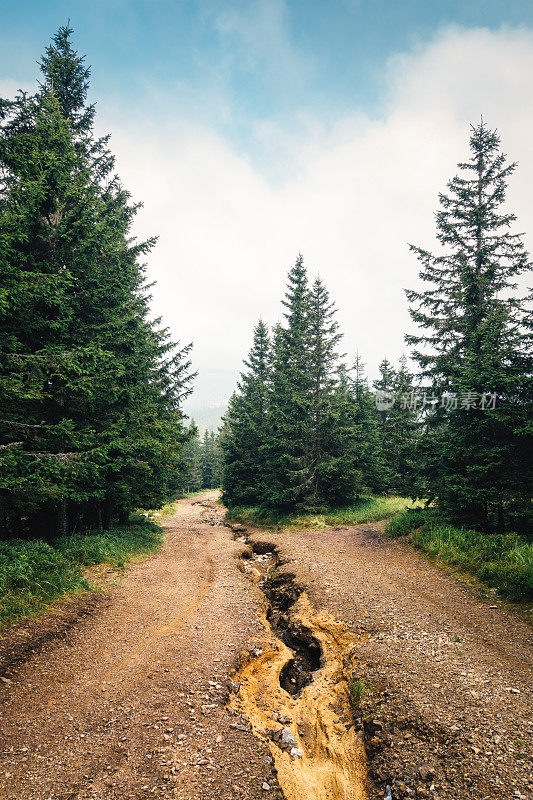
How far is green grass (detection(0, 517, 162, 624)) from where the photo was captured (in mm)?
7027

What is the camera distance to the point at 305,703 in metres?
5.66

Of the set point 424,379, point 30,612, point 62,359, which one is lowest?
point 30,612

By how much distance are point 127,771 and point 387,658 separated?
4.51 m

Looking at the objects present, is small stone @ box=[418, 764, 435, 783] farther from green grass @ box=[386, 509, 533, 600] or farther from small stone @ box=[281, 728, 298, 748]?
green grass @ box=[386, 509, 533, 600]

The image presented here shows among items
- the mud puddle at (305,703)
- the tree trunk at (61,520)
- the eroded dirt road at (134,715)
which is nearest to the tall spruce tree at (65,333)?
the tree trunk at (61,520)

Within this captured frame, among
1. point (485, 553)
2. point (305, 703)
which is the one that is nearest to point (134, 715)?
point (305, 703)

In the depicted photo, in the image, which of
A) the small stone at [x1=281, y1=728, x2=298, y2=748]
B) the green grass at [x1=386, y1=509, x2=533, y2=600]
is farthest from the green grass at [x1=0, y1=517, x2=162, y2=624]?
the green grass at [x1=386, y1=509, x2=533, y2=600]

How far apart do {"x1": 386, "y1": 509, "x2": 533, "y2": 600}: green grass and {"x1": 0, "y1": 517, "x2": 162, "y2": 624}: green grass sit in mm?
11010

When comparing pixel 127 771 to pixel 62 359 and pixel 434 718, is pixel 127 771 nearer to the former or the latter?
pixel 434 718

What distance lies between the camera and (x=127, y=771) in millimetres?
3963

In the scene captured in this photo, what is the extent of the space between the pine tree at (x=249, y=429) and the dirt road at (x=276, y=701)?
16931 millimetres

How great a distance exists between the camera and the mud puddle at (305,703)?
4.36m

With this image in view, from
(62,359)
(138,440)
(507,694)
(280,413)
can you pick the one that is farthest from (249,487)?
(507,694)

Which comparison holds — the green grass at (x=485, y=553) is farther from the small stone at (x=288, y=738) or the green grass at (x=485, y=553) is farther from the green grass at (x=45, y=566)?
the green grass at (x=45, y=566)
